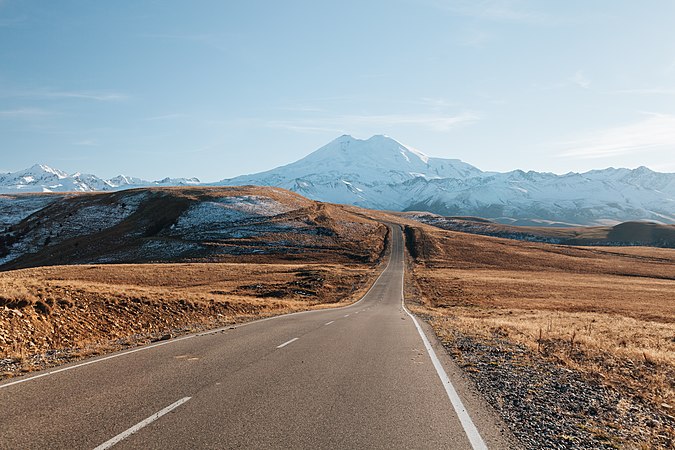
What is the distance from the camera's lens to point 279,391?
26.5 feet

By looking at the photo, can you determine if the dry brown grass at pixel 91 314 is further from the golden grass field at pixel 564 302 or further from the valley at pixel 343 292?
the golden grass field at pixel 564 302

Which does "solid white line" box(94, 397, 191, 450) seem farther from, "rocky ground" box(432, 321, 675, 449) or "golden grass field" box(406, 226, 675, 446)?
"golden grass field" box(406, 226, 675, 446)

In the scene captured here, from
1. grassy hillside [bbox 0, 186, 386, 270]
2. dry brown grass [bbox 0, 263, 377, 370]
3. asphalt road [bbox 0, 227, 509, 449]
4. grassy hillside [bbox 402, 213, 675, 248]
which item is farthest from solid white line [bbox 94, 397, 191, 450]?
grassy hillside [bbox 402, 213, 675, 248]

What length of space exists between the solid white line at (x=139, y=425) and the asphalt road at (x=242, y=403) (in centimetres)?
2

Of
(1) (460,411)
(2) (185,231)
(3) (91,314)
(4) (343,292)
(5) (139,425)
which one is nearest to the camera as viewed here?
(5) (139,425)

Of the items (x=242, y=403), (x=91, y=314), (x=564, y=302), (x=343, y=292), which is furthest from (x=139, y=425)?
(x=343, y=292)

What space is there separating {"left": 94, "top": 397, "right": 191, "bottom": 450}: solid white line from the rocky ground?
551cm

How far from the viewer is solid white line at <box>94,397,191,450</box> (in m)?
5.44

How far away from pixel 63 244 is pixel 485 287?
89.6 meters

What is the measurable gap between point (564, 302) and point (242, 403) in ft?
142

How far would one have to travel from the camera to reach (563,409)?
7484 mm

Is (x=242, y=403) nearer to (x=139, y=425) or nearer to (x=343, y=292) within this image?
(x=139, y=425)

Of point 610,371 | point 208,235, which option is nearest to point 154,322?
point 610,371

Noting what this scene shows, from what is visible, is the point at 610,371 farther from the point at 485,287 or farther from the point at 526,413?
the point at 485,287
